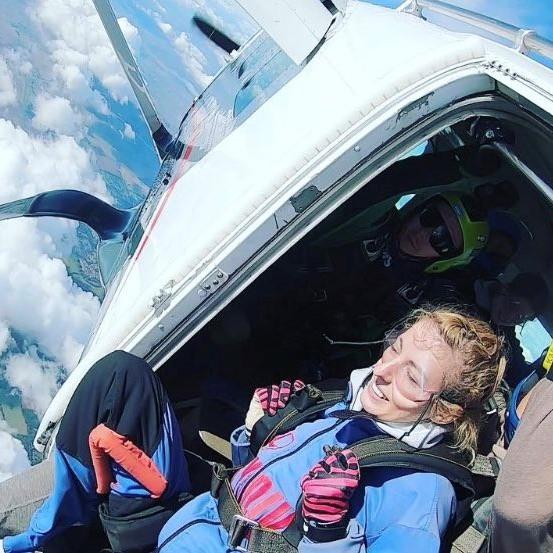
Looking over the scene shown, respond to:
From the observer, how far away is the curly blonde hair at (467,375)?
4.73 feet

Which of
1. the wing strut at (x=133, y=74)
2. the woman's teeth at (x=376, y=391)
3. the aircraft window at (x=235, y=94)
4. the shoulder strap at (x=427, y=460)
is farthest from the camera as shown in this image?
the wing strut at (x=133, y=74)

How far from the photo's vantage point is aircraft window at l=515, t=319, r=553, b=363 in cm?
229

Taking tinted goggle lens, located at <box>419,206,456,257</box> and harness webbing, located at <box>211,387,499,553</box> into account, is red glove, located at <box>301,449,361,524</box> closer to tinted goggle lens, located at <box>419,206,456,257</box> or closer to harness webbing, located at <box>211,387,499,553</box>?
harness webbing, located at <box>211,387,499,553</box>

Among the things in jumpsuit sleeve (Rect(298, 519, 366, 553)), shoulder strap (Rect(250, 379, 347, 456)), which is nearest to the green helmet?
shoulder strap (Rect(250, 379, 347, 456))

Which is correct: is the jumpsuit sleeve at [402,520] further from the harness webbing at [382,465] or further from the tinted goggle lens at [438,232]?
the tinted goggle lens at [438,232]

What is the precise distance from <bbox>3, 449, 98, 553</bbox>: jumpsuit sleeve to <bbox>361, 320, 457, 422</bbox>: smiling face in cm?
82

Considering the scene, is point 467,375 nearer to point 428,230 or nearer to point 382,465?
point 382,465

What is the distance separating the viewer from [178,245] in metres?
1.78

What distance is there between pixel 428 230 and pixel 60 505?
1.48 metres

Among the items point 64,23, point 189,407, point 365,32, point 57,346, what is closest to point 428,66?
point 365,32

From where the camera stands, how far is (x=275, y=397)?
1767 millimetres

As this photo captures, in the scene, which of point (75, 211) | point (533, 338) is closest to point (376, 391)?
point (533, 338)

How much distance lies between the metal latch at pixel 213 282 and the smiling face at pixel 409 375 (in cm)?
48

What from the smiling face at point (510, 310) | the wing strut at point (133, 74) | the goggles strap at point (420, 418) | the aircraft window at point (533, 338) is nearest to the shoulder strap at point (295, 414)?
the goggles strap at point (420, 418)
